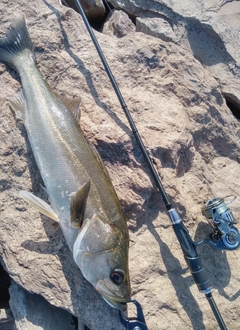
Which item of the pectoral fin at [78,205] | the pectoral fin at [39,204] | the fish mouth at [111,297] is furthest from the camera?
the pectoral fin at [39,204]

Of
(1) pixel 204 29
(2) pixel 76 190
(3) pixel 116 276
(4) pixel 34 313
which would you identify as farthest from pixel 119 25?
(4) pixel 34 313

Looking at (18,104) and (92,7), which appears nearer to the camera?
(18,104)

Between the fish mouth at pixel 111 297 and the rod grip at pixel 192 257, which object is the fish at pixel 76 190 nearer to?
the fish mouth at pixel 111 297

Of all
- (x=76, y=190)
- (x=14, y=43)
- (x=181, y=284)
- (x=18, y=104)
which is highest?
(x=14, y=43)

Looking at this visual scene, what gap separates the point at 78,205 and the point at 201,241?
43.6 inches

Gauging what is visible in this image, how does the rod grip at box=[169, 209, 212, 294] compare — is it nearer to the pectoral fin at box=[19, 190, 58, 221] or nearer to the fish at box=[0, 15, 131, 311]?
the fish at box=[0, 15, 131, 311]

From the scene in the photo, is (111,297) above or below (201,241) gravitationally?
below

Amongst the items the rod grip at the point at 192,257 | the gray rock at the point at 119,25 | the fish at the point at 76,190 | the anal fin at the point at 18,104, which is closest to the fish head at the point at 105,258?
the fish at the point at 76,190

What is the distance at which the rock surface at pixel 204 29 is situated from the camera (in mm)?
4371

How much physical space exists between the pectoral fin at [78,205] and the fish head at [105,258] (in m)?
0.06

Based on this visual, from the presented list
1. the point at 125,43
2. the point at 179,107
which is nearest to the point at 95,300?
the point at 179,107

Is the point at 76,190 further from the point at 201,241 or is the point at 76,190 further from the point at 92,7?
the point at 92,7

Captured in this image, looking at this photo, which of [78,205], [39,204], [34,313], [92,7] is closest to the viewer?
[78,205]

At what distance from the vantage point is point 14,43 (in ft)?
10.7
